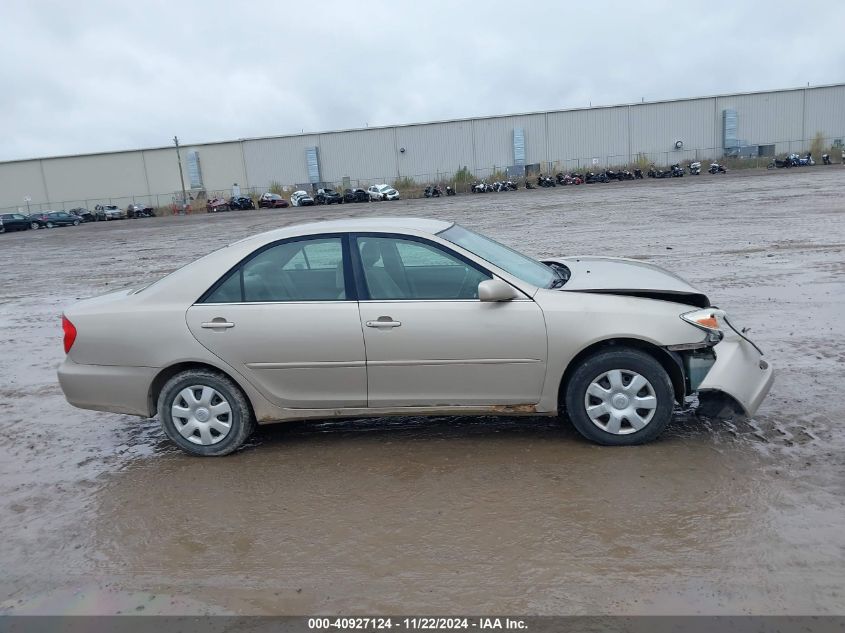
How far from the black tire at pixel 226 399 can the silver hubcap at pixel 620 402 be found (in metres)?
2.42

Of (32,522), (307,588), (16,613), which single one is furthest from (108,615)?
(32,522)

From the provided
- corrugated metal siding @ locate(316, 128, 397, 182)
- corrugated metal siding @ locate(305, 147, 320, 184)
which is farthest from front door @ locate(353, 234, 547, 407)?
corrugated metal siding @ locate(305, 147, 320, 184)

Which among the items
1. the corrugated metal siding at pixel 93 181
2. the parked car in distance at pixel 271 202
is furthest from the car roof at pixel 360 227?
the corrugated metal siding at pixel 93 181

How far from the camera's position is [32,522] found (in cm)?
452

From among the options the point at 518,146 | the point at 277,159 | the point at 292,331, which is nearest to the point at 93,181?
the point at 277,159

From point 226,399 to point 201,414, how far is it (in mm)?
218

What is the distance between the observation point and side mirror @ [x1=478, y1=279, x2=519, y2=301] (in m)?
4.86

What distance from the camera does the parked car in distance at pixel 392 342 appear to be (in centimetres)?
487

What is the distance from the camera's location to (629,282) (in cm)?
526

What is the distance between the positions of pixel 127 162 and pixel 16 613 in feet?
259

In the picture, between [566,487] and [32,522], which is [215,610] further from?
[566,487]

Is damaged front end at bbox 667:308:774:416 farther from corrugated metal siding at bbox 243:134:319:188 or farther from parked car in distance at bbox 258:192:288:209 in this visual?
corrugated metal siding at bbox 243:134:319:188

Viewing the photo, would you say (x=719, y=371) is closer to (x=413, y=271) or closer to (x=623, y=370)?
Result: (x=623, y=370)

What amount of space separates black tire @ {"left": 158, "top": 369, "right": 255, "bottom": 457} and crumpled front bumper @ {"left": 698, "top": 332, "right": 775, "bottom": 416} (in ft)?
10.4
